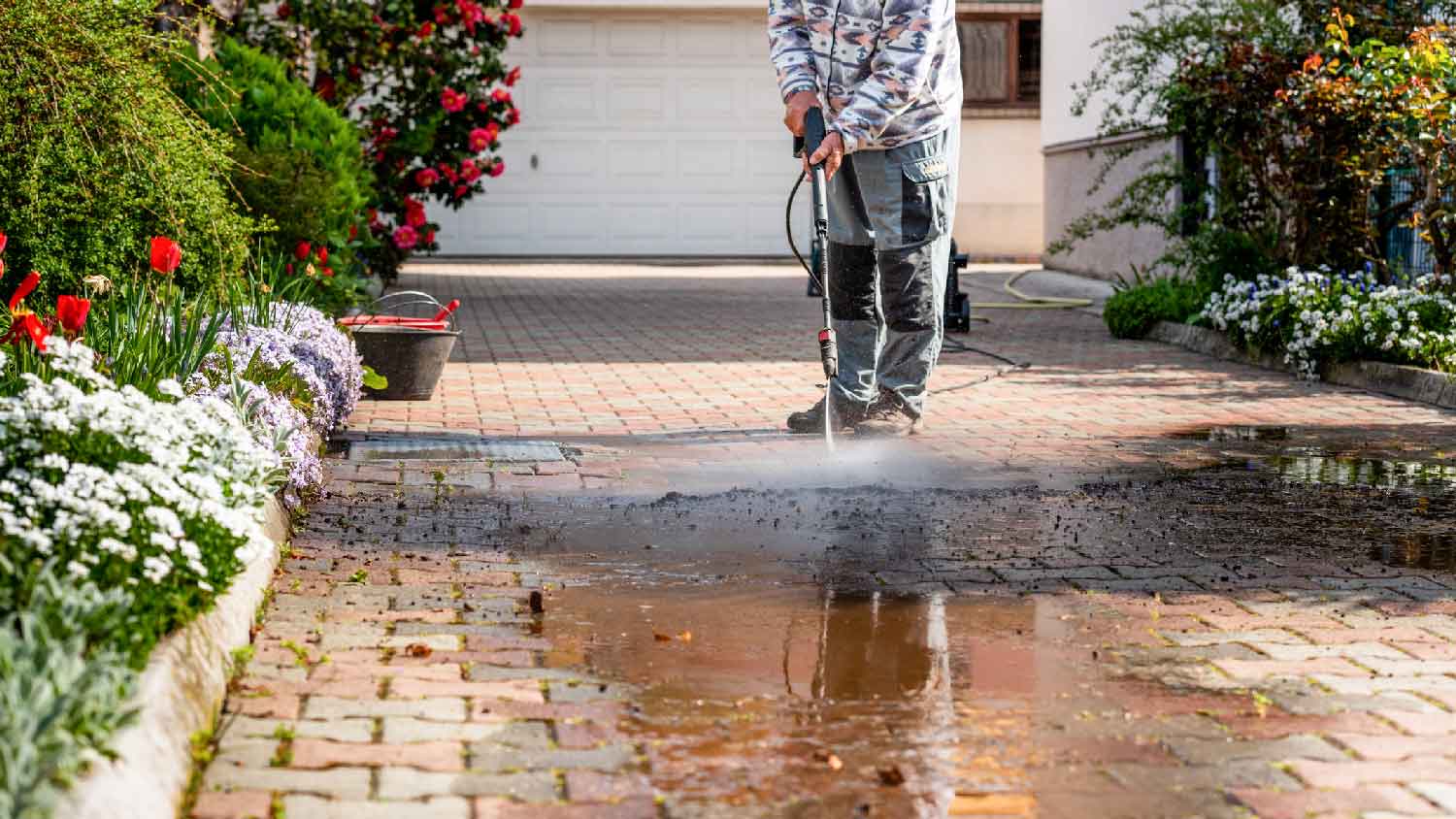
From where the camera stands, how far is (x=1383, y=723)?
11.1 ft

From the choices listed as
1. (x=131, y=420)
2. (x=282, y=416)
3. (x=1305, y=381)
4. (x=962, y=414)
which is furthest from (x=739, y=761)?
(x=1305, y=381)

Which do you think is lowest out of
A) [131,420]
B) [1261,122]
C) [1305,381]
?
[1305,381]

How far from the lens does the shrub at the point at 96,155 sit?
6.16 metres

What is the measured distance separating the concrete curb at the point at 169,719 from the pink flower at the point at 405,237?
37.5 feet

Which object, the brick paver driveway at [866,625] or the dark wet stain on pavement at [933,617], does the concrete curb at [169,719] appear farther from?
the dark wet stain on pavement at [933,617]

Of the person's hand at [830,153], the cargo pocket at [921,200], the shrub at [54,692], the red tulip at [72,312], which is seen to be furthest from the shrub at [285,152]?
the shrub at [54,692]

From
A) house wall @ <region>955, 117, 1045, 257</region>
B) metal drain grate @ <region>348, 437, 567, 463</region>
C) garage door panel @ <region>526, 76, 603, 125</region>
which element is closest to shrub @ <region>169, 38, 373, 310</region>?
metal drain grate @ <region>348, 437, 567, 463</region>

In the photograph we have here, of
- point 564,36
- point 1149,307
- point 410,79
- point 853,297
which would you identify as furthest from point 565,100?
point 853,297

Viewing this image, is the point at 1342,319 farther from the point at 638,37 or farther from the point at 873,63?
the point at 638,37

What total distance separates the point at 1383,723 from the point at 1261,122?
824cm

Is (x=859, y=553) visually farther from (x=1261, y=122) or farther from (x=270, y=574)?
(x=1261, y=122)

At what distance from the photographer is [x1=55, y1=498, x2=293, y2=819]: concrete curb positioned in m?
2.55

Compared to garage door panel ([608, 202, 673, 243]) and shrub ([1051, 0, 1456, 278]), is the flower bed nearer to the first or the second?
shrub ([1051, 0, 1456, 278])

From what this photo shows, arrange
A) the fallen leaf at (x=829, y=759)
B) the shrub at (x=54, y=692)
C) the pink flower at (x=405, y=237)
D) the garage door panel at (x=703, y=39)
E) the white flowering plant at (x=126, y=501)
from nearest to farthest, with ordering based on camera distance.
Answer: the shrub at (x=54, y=692), the fallen leaf at (x=829, y=759), the white flowering plant at (x=126, y=501), the pink flower at (x=405, y=237), the garage door panel at (x=703, y=39)
